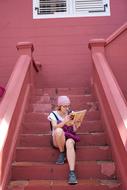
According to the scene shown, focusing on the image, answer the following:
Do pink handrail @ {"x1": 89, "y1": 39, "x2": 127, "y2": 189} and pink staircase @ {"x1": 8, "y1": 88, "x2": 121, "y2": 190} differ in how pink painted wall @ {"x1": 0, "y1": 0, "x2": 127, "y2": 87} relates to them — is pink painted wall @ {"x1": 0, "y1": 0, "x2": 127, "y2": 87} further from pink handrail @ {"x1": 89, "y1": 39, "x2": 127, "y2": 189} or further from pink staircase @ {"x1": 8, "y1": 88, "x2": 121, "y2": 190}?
pink staircase @ {"x1": 8, "y1": 88, "x2": 121, "y2": 190}

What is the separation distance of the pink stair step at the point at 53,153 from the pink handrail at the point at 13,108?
192mm

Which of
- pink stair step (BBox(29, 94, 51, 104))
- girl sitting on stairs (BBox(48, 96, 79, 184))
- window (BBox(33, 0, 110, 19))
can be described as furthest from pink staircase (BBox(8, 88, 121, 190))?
window (BBox(33, 0, 110, 19))

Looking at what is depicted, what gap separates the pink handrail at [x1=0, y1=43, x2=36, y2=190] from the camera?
4.43 metres

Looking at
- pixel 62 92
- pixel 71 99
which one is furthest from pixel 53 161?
pixel 62 92

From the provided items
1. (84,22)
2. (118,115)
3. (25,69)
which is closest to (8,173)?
(118,115)

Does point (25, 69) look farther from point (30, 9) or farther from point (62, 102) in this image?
point (30, 9)

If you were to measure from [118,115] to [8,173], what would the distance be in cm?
160

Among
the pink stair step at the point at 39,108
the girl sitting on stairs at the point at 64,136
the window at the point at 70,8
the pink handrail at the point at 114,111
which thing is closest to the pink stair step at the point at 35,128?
the pink stair step at the point at 39,108

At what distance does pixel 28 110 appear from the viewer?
6383 mm

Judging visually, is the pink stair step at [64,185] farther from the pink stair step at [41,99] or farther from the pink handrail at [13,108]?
the pink stair step at [41,99]

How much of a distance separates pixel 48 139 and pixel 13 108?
725mm

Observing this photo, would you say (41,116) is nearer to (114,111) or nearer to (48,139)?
(48,139)

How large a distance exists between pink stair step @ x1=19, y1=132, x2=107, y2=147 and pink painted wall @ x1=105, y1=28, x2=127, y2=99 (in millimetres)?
1873

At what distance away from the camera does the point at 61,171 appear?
465cm
